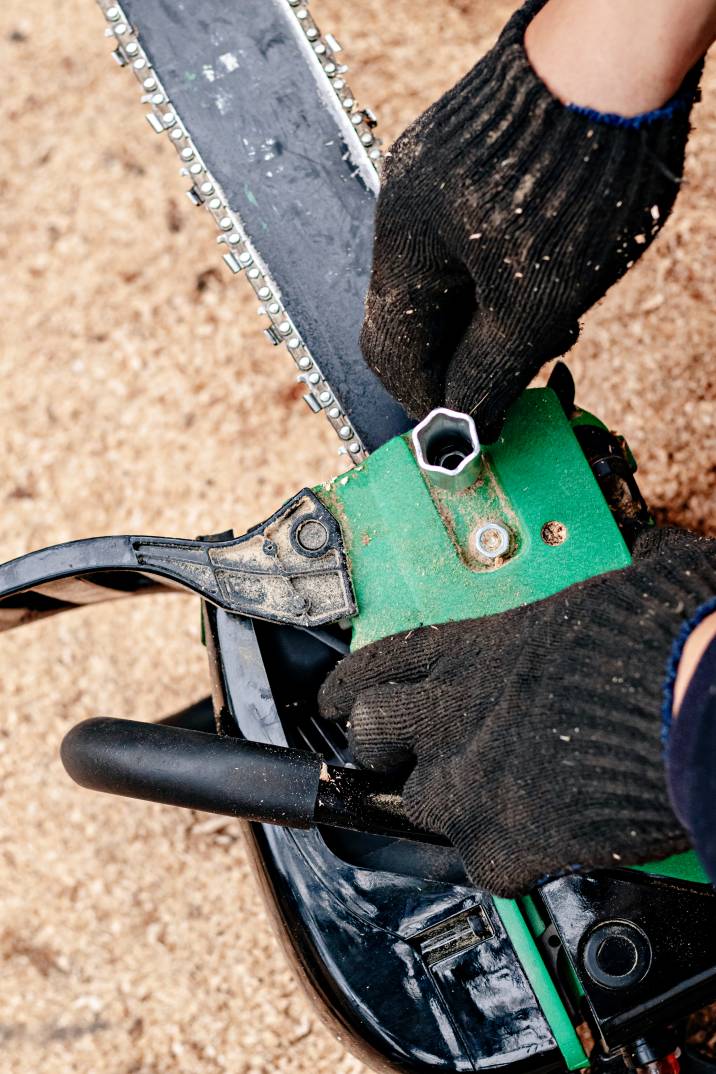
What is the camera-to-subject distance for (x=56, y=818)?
6.97 ft

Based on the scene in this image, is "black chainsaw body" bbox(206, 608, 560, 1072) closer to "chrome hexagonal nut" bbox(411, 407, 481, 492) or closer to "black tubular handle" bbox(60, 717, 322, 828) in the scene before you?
"black tubular handle" bbox(60, 717, 322, 828)

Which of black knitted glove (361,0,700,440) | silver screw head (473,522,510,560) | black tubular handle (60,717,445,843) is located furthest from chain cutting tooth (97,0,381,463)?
black tubular handle (60,717,445,843)

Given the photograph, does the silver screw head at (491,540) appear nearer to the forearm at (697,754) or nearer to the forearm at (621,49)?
the forearm at (697,754)

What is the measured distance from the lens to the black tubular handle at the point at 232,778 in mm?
1154

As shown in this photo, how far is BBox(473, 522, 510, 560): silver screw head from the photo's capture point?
52.1 inches

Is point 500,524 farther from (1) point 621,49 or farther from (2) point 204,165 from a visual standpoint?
(2) point 204,165

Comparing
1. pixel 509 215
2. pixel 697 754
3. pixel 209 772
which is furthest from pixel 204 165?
pixel 697 754

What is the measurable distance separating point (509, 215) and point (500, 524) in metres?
0.41

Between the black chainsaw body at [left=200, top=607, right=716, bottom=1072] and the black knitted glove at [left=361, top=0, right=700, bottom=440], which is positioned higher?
the black knitted glove at [left=361, top=0, right=700, bottom=440]

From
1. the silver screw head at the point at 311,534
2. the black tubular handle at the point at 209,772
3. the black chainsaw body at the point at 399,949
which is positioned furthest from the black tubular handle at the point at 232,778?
the silver screw head at the point at 311,534

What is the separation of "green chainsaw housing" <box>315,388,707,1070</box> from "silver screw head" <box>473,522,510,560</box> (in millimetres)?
12

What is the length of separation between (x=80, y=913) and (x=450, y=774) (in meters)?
1.28

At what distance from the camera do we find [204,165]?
4.90 ft

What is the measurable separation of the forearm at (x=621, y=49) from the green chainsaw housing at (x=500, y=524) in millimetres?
426
